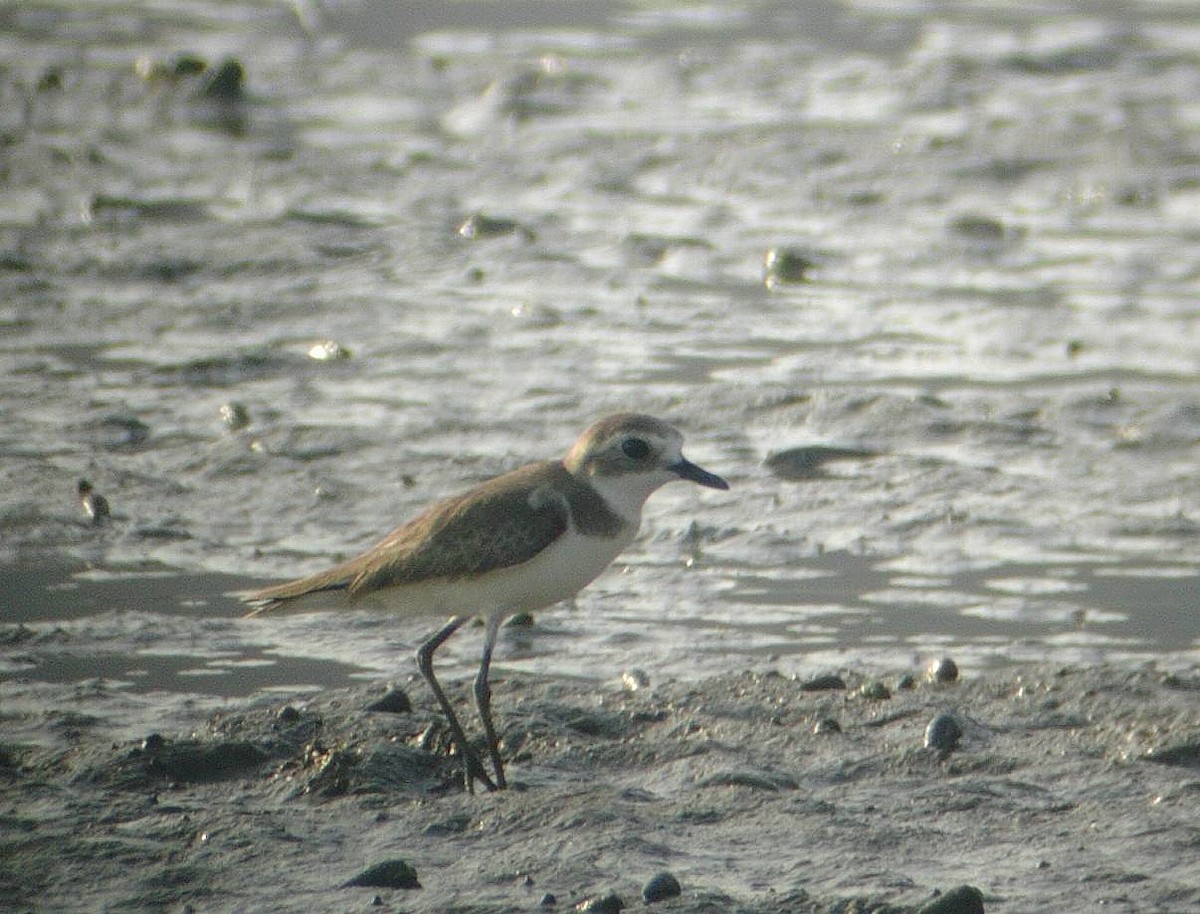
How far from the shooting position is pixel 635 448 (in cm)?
681

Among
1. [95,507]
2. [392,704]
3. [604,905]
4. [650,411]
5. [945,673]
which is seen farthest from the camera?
[650,411]

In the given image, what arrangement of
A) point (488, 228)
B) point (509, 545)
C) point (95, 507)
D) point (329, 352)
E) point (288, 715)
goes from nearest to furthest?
point (509, 545), point (288, 715), point (95, 507), point (329, 352), point (488, 228)

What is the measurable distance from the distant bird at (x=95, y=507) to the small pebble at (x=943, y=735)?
3.92 m

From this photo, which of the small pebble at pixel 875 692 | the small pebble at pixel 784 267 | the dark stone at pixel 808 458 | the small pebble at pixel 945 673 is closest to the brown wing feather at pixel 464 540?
the small pebble at pixel 875 692

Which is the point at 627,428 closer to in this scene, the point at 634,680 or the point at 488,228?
the point at 634,680

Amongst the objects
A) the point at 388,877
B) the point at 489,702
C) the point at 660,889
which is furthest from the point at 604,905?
the point at 489,702

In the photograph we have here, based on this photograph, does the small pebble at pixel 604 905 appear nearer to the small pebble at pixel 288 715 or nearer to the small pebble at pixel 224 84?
the small pebble at pixel 288 715

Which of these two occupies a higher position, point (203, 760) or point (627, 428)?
point (627, 428)

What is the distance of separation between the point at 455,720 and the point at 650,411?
3.75 m

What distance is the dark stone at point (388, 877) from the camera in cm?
542

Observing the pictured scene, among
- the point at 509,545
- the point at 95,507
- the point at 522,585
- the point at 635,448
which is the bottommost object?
the point at 95,507

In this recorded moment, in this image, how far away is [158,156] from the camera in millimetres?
15672

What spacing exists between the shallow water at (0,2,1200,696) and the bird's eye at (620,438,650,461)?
91 cm

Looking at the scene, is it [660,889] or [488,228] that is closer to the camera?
[660,889]
